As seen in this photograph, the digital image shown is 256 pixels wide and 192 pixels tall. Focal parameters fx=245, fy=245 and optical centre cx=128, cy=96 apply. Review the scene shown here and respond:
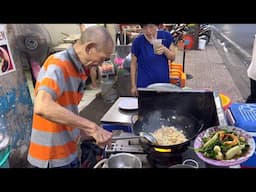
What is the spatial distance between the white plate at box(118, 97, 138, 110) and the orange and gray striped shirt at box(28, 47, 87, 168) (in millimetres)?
613

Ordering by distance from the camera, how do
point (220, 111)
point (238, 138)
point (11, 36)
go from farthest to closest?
1. point (11, 36)
2. point (220, 111)
3. point (238, 138)

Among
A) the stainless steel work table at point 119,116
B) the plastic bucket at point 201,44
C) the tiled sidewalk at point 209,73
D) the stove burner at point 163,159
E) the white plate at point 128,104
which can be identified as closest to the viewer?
the stove burner at point 163,159

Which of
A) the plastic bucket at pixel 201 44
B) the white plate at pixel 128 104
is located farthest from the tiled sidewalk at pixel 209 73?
the white plate at pixel 128 104

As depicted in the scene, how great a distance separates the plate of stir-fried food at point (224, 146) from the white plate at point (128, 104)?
2.69ft

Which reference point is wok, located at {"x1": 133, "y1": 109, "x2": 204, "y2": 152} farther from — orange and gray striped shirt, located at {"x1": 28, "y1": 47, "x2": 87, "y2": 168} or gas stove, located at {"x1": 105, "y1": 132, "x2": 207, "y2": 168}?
orange and gray striped shirt, located at {"x1": 28, "y1": 47, "x2": 87, "y2": 168}

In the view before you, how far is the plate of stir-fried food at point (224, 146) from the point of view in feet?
4.23

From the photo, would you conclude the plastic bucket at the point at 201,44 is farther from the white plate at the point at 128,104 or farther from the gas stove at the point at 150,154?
the gas stove at the point at 150,154

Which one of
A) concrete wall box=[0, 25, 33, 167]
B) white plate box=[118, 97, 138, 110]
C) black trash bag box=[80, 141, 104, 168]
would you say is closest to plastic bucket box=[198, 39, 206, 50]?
white plate box=[118, 97, 138, 110]

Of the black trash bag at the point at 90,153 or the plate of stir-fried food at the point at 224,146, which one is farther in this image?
the black trash bag at the point at 90,153

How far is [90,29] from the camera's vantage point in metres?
1.54
